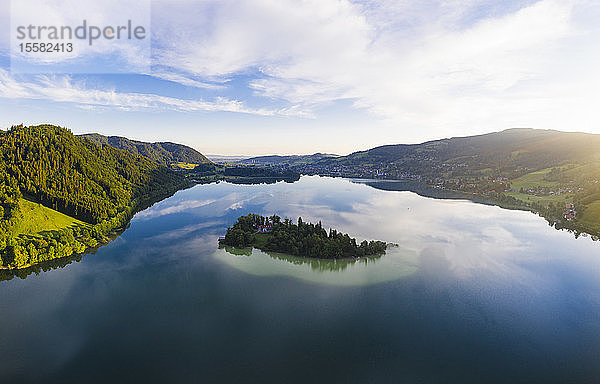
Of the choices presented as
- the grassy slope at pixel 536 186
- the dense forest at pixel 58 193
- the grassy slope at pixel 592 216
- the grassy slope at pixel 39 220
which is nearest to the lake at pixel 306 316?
the dense forest at pixel 58 193

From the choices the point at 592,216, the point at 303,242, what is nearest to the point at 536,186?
the point at 592,216

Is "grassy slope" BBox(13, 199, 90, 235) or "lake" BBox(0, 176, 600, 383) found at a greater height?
"grassy slope" BBox(13, 199, 90, 235)

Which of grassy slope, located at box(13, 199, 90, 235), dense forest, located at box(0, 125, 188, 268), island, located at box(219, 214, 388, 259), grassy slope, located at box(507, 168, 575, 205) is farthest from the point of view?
grassy slope, located at box(507, 168, 575, 205)

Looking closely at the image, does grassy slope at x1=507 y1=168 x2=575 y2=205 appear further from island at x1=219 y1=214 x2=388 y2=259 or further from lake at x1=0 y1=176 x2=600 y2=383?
island at x1=219 y1=214 x2=388 y2=259

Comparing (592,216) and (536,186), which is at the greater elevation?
(536,186)

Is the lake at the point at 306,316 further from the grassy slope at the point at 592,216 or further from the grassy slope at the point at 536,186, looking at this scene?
the grassy slope at the point at 536,186

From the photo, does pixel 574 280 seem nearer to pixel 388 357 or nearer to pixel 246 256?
pixel 388 357

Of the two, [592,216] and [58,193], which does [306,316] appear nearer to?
[58,193]

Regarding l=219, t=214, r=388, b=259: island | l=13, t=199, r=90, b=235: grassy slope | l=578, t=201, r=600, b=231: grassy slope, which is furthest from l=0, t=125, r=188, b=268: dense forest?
l=578, t=201, r=600, b=231: grassy slope
